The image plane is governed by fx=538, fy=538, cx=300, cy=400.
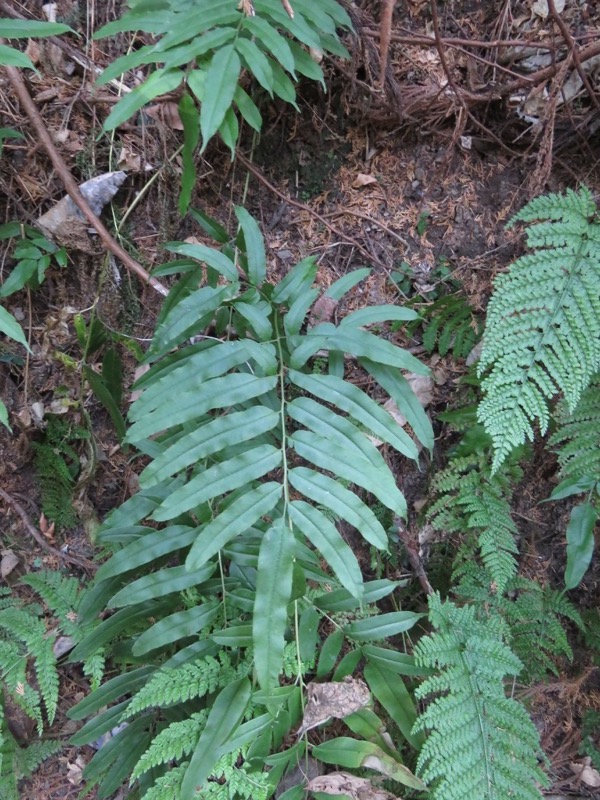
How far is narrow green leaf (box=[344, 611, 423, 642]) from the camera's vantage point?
160 cm

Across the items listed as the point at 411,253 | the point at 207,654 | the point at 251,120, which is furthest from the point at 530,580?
the point at 251,120

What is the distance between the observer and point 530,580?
6.48 ft

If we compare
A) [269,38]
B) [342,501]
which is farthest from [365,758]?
[269,38]

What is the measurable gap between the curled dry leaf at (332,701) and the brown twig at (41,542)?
3.11ft

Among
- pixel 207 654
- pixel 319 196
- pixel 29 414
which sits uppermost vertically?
pixel 319 196

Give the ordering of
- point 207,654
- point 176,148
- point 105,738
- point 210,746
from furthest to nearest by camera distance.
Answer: point 176,148, point 105,738, point 207,654, point 210,746

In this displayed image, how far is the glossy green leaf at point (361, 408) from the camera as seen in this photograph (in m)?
1.34

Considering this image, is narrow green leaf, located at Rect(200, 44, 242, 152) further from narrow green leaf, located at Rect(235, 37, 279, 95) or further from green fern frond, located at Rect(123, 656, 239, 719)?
green fern frond, located at Rect(123, 656, 239, 719)

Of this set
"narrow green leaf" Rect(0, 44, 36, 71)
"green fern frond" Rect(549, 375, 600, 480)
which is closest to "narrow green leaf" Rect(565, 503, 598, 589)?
"green fern frond" Rect(549, 375, 600, 480)

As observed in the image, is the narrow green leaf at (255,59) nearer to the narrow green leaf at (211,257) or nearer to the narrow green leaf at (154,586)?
the narrow green leaf at (211,257)

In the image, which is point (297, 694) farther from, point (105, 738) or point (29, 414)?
point (29, 414)

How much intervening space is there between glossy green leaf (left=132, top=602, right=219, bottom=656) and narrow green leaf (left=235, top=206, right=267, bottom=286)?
0.95m

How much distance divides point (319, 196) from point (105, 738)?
7.18ft

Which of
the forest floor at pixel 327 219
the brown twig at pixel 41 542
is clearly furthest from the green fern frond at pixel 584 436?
the brown twig at pixel 41 542
